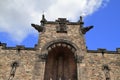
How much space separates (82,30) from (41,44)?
12.4 ft

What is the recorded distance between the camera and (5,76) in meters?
16.9

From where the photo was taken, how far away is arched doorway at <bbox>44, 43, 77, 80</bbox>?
1800 centimetres

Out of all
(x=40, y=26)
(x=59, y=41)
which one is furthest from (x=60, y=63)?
(x=40, y=26)

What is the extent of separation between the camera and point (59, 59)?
1911cm

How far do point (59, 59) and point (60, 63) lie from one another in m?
0.38

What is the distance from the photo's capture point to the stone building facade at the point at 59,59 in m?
17.1

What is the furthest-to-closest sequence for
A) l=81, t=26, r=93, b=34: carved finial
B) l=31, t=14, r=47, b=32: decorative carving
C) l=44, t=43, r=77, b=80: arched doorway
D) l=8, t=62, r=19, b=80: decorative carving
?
l=81, t=26, r=93, b=34: carved finial, l=31, t=14, r=47, b=32: decorative carving, l=44, t=43, r=77, b=80: arched doorway, l=8, t=62, r=19, b=80: decorative carving

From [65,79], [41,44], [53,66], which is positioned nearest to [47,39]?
[41,44]

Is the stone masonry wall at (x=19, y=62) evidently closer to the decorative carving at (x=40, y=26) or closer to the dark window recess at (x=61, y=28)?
the decorative carving at (x=40, y=26)

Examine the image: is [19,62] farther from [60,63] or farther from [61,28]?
[61,28]

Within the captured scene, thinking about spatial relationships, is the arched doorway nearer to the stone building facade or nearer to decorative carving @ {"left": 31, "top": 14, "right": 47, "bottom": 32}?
the stone building facade

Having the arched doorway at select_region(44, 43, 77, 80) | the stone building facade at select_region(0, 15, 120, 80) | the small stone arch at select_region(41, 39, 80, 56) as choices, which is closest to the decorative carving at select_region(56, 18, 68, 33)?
the stone building facade at select_region(0, 15, 120, 80)

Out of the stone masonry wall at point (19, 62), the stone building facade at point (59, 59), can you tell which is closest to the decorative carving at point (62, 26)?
the stone building facade at point (59, 59)

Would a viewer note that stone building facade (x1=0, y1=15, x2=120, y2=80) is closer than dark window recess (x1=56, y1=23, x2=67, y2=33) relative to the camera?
Yes
